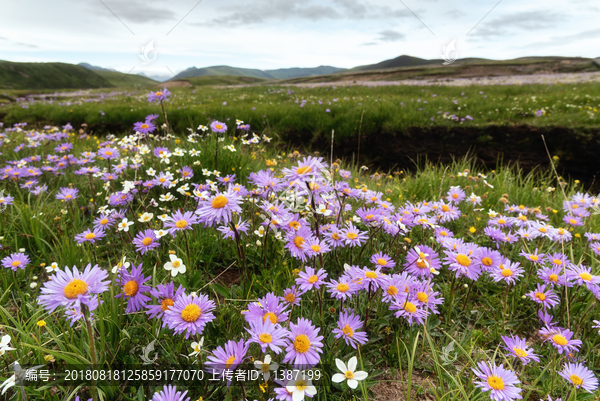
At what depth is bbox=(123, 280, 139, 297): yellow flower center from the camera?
151 cm

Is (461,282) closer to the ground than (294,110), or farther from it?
closer to the ground

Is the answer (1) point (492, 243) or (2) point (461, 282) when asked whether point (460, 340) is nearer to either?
(2) point (461, 282)

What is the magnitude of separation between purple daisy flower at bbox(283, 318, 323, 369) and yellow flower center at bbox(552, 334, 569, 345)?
1254 mm

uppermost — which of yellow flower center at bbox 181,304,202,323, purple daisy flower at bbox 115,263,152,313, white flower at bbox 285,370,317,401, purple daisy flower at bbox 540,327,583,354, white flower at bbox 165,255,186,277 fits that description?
white flower at bbox 165,255,186,277

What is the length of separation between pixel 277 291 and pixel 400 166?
5.95 meters

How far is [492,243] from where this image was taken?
100 inches

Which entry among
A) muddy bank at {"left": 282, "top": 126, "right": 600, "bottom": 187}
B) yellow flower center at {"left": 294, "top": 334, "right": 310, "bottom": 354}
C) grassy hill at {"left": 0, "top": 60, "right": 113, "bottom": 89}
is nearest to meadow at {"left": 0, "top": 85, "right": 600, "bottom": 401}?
yellow flower center at {"left": 294, "top": 334, "right": 310, "bottom": 354}

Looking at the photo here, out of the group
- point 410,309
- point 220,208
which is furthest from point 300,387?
point 220,208

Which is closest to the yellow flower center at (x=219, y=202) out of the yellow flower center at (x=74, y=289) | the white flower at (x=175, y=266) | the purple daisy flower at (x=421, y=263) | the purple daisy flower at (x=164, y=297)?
the white flower at (x=175, y=266)

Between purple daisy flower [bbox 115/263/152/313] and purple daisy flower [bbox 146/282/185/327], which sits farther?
purple daisy flower [bbox 115/263/152/313]

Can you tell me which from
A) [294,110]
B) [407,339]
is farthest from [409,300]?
[294,110]

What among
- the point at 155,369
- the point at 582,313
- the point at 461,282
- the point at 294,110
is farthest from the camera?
the point at 294,110

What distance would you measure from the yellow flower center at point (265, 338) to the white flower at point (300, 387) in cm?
17

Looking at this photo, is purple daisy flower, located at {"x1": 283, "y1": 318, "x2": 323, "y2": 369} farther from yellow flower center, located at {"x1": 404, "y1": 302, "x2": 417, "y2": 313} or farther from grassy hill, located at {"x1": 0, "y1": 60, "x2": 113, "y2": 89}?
grassy hill, located at {"x1": 0, "y1": 60, "x2": 113, "y2": 89}
